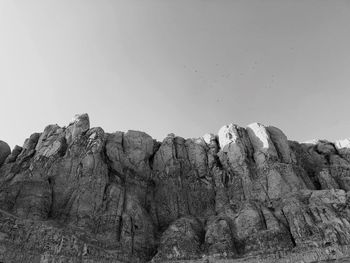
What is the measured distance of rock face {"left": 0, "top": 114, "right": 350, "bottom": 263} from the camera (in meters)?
38.2

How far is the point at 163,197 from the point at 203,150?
16.4m

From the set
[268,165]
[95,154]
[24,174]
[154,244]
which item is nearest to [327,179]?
[268,165]

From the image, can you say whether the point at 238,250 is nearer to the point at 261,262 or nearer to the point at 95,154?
the point at 261,262

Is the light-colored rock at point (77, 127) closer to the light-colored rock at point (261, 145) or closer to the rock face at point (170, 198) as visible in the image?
the rock face at point (170, 198)

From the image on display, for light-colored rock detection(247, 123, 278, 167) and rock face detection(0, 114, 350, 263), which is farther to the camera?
light-colored rock detection(247, 123, 278, 167)

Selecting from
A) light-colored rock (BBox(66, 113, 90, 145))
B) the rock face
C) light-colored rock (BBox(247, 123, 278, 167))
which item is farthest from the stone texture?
light-colored rock (BBox(247, 123, 278, 167))

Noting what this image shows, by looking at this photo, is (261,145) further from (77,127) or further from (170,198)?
(77,127)

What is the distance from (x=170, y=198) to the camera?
185 feet

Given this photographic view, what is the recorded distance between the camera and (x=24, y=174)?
157ft

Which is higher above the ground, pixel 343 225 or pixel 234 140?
pixel 234 140

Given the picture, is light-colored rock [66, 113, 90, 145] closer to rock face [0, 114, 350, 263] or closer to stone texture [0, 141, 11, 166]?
rock face [0, 114, 350, 263]

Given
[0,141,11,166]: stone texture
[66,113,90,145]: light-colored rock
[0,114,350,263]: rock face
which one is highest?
[66,113,90,145]: light-colored rock

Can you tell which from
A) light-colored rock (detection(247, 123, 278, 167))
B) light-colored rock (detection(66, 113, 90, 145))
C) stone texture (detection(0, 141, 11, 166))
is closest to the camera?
stone texture (detection(0, 141, 11, 166))

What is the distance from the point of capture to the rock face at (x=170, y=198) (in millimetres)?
38250
